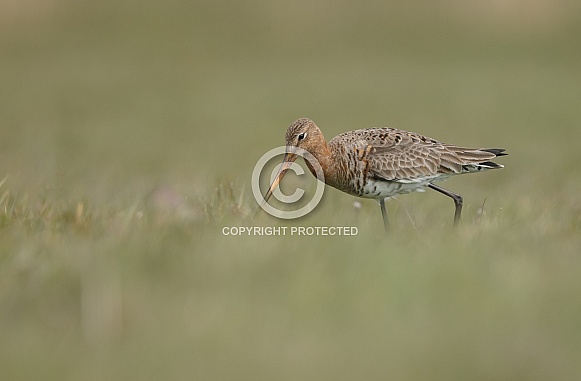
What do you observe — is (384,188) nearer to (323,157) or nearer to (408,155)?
(408,155)

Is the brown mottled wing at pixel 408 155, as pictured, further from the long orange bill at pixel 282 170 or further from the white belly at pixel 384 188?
the long orange bill at pixel 282 170

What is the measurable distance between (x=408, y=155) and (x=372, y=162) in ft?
1.25

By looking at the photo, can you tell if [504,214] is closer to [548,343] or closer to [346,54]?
[548,343]

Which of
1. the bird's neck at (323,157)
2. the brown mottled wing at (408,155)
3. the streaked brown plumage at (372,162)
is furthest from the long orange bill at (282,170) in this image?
the brown mottled wing at (408,155)

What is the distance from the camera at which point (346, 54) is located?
2636 centimetres

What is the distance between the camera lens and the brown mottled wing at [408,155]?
821 centimetres

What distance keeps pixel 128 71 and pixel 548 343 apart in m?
21.0

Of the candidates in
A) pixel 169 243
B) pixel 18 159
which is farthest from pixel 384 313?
pixel 18 159

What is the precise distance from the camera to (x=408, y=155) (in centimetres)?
844

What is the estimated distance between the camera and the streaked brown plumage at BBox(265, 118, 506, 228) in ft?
26.9
